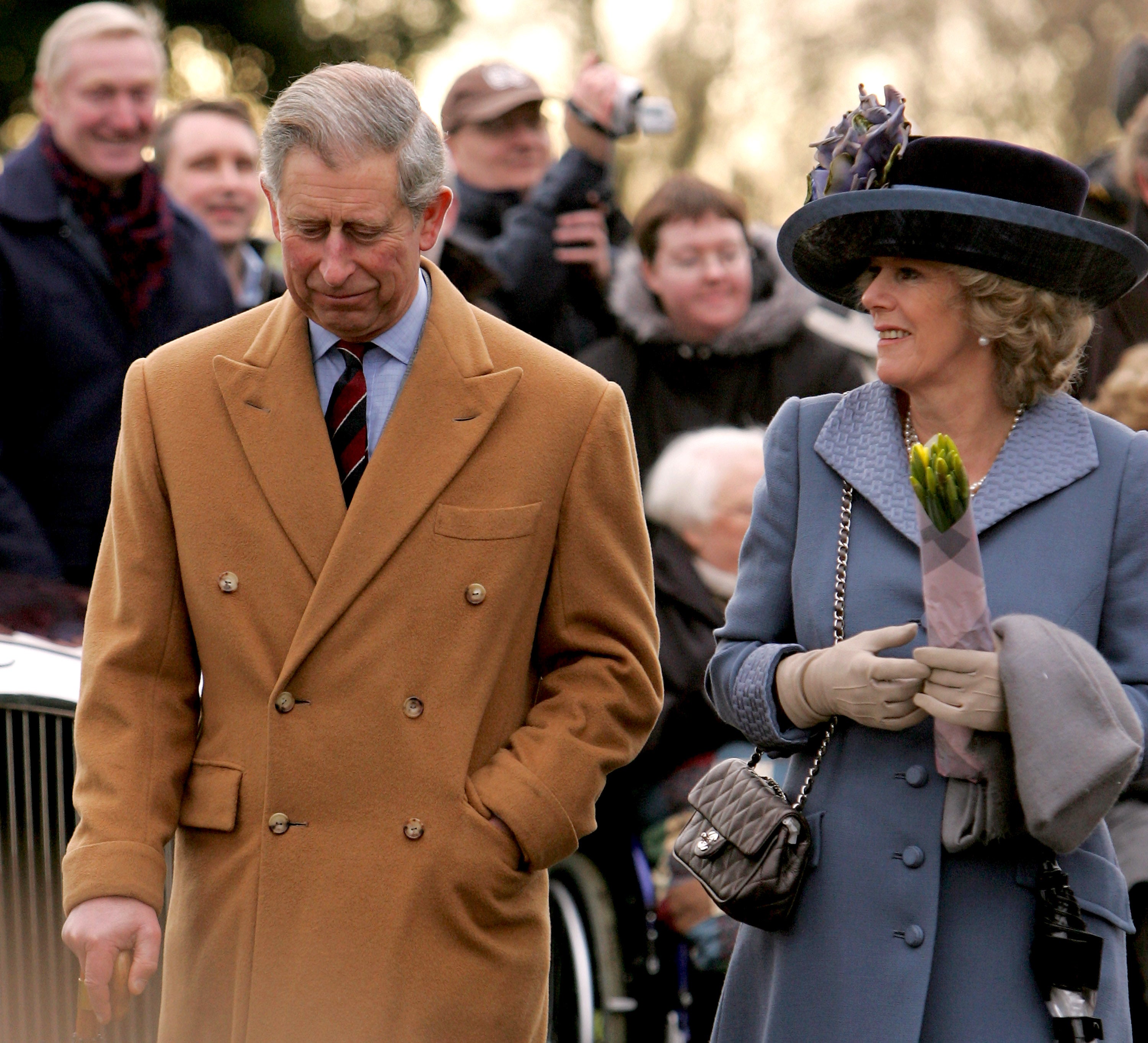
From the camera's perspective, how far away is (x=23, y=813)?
138 inches

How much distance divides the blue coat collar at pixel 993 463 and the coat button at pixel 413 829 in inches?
36.5

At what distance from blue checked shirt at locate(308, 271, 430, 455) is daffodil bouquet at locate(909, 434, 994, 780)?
0.87 meters

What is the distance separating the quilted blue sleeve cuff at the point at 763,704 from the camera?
2.93 meters

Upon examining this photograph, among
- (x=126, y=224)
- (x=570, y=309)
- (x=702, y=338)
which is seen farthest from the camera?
(x=570, y=309)

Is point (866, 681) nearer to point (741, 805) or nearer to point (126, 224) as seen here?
point (741, 805)

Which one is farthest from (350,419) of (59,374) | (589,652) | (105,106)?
(105,106)

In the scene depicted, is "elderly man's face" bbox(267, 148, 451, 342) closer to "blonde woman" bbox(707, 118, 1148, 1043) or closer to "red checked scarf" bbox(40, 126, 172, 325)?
"blonde woman" bbox(707, 118, 1148, 1043)

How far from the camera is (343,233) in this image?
8.91 feet

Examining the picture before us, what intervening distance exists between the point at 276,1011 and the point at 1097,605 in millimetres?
1481

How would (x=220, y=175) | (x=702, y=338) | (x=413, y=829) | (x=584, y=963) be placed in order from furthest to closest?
(x=220, y=175), (x=702, y=338), (x=584, y=963), (x=413, y=829)

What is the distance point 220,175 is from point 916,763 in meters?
4.46

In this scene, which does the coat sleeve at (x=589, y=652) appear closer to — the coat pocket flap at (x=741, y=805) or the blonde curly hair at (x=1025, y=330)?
the coat pocket flap at (x=741, y=805)

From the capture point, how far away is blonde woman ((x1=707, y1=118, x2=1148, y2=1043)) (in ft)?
9.20

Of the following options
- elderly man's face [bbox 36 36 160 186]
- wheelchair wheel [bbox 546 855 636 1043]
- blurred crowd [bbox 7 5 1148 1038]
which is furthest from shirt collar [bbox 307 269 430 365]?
elderly man's face [bbox 36 36 160 186]
